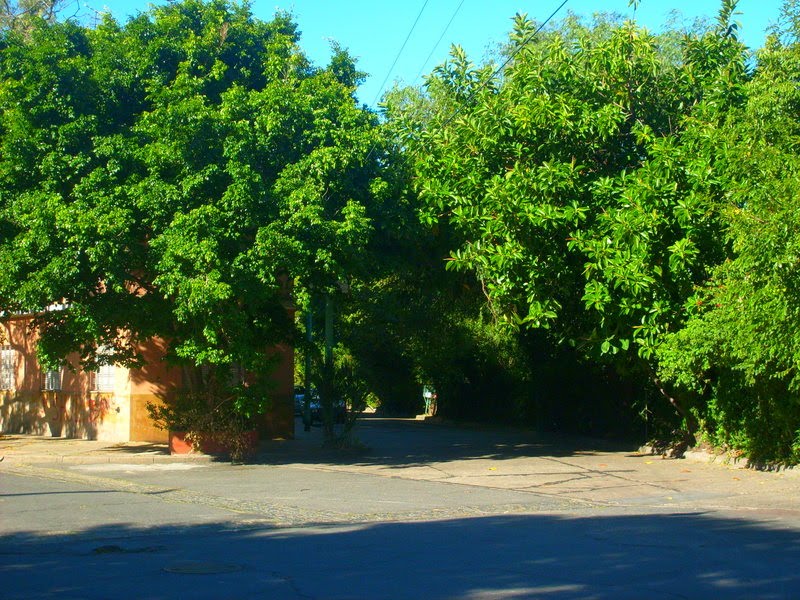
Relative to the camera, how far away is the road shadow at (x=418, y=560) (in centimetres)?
746

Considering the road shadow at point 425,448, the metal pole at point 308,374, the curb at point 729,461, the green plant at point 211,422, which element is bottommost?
the curb at point 729,461

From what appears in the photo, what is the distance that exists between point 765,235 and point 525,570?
20.7 ft

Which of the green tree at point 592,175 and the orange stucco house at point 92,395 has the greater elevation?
the green tree at point 592,175

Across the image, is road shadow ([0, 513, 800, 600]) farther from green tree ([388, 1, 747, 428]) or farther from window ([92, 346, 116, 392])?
window ([92, 346, 116, 392])

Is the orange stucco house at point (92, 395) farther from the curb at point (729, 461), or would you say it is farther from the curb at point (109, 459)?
the curb at point (729, 461)

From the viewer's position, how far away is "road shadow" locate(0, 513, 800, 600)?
7461 mm

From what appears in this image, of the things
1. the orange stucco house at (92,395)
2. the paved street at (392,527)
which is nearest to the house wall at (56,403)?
the orange stucco house at (92,395)

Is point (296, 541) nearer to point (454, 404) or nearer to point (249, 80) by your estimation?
point (249, 80)

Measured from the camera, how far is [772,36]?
15.4 meters

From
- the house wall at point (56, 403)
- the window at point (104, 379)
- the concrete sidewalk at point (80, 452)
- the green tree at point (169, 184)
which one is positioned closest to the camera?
the green tree at point (169, 184)

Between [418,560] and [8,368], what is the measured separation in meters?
22.3

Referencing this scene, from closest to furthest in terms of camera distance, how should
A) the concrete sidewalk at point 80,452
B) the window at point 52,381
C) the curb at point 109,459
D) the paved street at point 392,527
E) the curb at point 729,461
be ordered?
the paved street at point 392,527 < the curb at point 729,461 < the curb at point 109,459 < the concrete sidewalk at point 80,452 < the window at point 52,381

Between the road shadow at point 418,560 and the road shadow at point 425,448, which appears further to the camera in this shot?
→ the road shadow at point 425,448

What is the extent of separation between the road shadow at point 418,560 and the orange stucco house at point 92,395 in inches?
417
